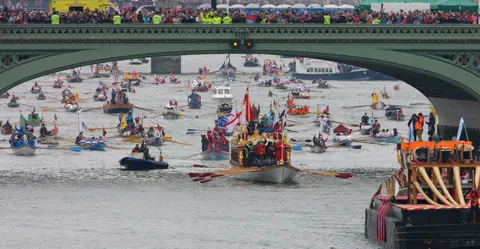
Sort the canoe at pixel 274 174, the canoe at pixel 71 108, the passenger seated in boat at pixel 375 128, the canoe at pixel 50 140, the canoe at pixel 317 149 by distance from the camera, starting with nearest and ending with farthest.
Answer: the canoe at pixel 274 174 < the canoe at pixel 317 149 < the canoe at pixel 50 140 < the passenger seated in boat at pixel 375 128 < the canoe at pixel 71 108

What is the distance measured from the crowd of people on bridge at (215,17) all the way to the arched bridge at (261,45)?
139cm

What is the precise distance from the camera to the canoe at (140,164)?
97.8 meters

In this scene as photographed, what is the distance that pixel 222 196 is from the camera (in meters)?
85.6

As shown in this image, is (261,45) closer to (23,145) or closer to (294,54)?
(294,54)

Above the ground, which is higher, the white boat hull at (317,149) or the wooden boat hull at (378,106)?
the white boat hull at (317,149)

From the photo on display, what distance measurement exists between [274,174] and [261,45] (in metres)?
8.19

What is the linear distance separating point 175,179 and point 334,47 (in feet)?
42.0

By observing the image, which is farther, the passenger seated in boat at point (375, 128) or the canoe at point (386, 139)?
the passenger seated in boat at point (375, 128)

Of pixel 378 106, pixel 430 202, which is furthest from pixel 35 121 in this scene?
pixel 430 202

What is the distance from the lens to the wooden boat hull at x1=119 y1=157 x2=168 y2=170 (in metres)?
97.8

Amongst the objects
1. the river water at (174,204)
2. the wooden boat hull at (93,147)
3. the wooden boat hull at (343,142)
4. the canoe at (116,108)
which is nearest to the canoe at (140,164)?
the river water at (174,204)

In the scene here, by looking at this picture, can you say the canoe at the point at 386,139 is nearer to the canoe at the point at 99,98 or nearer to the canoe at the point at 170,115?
the canoe at the point at 170,115

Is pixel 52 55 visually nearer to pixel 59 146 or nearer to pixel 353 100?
pixel 59 146

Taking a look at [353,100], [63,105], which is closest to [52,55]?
[63,105]
